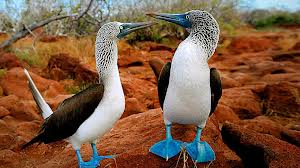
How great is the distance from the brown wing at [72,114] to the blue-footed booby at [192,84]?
52 cm

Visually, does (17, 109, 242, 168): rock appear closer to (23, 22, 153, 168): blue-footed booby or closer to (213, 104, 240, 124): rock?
(23, 22, 153, 168): blue-footed booby

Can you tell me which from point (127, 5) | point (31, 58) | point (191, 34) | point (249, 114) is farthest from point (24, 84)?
point (127, 5)

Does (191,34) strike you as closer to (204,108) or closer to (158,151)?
(204,108)

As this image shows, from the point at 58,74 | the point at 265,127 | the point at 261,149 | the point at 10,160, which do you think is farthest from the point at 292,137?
the point at 58,74

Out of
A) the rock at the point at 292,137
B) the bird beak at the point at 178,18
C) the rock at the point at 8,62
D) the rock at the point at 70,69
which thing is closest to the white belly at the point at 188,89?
the bird beak at the point at 178,18

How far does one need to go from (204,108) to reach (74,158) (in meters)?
1.17

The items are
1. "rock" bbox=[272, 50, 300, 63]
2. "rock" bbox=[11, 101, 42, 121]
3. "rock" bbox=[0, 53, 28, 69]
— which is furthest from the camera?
"rock" bbox=[272, 50, 300, 63]

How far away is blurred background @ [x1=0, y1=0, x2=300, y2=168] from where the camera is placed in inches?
129

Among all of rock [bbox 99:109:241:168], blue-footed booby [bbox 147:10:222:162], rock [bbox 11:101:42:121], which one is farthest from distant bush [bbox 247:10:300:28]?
blue-footed booby [bbox 147:10:222:162]

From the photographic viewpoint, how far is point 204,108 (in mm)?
2994

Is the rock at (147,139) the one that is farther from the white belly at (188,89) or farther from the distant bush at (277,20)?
the distant bush at (277,20)

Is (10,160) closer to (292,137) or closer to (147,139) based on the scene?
(147,139)

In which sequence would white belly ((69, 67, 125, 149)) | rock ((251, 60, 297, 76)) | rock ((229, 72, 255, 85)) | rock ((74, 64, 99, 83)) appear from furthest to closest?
rock ((251, 60, 297, 76)) < rock ((229, 72, 255, 85)) < rock ((74, 64, 99, 83)) < white belly ((69, 67, 125, 149))

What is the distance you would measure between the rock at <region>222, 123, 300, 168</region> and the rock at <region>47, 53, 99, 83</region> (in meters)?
4.60
